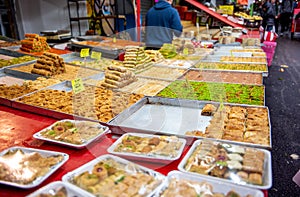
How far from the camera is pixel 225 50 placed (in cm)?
597

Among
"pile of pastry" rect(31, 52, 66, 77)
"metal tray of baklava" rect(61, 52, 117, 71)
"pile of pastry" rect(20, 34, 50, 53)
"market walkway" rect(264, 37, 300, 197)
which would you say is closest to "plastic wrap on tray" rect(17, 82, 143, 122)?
"pile of pastry" rect(31, 52, 66, 77)

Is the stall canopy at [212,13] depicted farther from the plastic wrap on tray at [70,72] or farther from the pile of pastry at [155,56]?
the plastic wrap on tray at [70,72]

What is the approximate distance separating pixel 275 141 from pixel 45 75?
134 inches

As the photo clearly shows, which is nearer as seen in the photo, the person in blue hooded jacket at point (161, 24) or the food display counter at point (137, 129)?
the food display counter at point (137, 129)

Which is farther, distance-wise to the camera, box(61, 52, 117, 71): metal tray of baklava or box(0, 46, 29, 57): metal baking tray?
box(0, 46, 29, 57): metal baking tray

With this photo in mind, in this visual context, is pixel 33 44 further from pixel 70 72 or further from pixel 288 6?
pixel 288 6

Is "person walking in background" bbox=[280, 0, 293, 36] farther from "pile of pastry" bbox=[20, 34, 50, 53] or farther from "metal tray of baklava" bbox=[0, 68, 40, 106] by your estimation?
"metal tray of baklava" bbox=[0, 68, 40, 106]

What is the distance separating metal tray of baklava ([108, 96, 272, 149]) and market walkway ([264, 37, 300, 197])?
3.79 ft

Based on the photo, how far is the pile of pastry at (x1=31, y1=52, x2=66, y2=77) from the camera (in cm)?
375

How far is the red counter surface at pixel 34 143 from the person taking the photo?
1.57 meters

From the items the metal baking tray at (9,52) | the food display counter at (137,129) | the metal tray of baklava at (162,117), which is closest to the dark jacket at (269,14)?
the food display counter at (137,129)

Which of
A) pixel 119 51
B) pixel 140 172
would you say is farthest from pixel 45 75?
pixel 140 172

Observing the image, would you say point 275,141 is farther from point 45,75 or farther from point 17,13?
point 17,13

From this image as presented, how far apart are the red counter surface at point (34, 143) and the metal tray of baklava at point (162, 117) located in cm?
20
